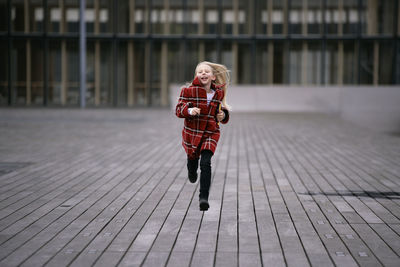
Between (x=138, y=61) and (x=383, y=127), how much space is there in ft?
48.6

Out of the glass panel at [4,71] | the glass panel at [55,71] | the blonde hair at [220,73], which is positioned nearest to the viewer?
the blonde hair at [220,73]

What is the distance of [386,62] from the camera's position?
29469 millimetres

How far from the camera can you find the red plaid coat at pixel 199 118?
5172 millimetres

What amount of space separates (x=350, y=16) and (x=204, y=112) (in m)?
26.4

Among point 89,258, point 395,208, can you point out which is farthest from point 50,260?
point 395,208

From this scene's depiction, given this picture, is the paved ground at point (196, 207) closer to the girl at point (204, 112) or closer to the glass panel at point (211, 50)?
the girl at point (204, 112)

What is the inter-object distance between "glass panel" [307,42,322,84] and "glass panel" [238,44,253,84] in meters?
3.25

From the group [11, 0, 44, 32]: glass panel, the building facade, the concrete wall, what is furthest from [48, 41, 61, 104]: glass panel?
the concrete wall

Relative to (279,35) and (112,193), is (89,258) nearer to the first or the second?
(112,193)

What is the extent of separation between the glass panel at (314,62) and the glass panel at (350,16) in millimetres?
1785

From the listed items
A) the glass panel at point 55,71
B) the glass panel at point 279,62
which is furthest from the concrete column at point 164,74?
the glass panel at point 279,62

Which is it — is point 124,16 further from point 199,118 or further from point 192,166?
point 199,118

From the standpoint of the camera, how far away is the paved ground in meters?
3.91

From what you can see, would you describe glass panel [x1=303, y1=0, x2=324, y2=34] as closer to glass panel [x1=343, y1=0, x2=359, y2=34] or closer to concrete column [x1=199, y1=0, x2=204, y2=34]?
glass panel [x1=343, y1=0, x2=359, y2=34]
